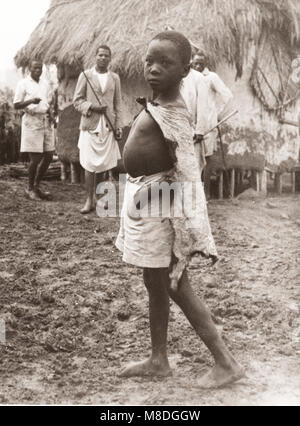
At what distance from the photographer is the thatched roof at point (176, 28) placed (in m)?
8.47

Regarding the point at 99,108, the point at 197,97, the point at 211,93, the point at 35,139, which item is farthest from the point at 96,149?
the point at 211,93

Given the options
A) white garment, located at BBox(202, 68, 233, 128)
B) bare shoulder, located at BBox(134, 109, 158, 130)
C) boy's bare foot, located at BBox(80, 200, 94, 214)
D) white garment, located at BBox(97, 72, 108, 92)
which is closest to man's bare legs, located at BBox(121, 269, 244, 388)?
bare shoulder, located at BBox(134, 109, 158, 130)

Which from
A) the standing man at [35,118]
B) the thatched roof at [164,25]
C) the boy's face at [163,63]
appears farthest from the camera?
the thatched roof at [164,25]

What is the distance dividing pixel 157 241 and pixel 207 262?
236 cm

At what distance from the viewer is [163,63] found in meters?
3.05

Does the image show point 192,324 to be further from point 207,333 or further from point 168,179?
point 168,179

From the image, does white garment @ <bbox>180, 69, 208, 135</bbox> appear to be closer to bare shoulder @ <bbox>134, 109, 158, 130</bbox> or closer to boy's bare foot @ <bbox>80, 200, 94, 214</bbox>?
boy's bare foot @ <bbox>80, 200, 94, 214</bbox>

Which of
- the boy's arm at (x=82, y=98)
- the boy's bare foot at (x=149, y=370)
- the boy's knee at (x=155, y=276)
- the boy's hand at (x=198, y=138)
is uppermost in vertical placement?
the boy's arm at (x=82, y=98)

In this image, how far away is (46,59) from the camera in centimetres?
965

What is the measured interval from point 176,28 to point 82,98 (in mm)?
2000

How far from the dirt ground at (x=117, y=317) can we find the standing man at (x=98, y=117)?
0.72 meters

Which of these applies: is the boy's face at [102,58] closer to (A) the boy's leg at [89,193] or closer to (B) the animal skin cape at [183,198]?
(A) the boy's leg at [89,193]

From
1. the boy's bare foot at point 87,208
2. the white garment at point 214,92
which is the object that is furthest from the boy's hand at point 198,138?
the boy's bare foot at point 87,208

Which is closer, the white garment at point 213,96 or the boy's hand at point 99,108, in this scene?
the boy's hand at point 99,108
